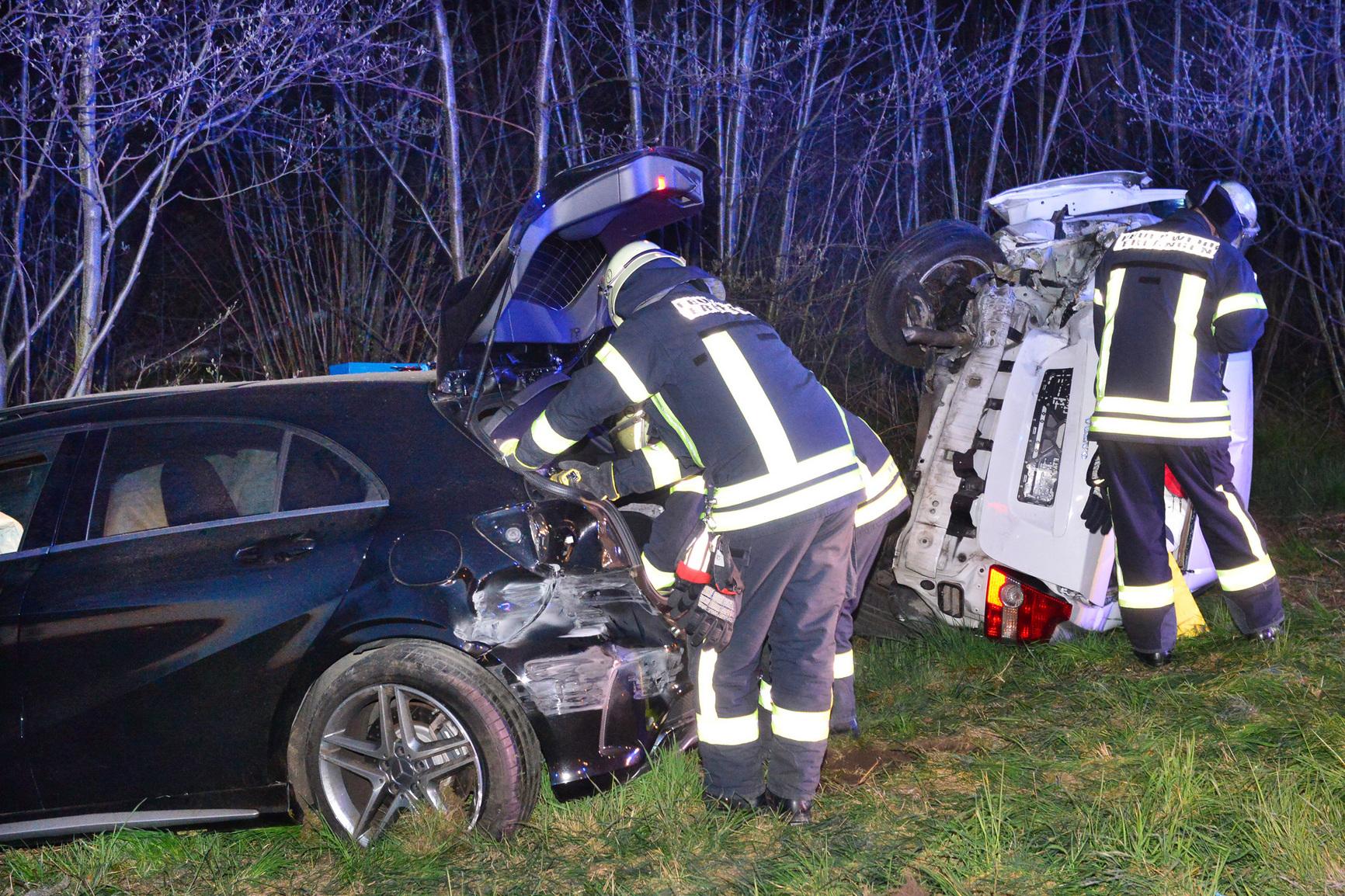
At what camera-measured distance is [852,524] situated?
340 cm

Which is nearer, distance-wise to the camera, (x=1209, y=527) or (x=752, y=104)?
(x=1209, y=527)

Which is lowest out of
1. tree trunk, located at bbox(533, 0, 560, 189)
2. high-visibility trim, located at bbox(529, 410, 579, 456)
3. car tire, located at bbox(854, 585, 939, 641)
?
car tire, located at bbox(854, 585, 939, 641)

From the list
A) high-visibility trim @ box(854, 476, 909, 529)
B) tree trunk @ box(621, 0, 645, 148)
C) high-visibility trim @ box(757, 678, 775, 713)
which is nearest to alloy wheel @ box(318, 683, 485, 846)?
high-visibility trim @ box(757, 678, 775, 713)

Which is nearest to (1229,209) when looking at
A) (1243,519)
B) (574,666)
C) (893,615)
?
(1243,519)

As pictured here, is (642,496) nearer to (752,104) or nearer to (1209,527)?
(1209,527)

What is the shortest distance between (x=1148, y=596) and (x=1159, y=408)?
695 millimetres

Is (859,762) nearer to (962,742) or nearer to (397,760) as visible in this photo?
(962,742)

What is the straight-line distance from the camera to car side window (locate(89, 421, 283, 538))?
131 inches

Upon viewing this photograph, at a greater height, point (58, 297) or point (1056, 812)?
point (58, 297)

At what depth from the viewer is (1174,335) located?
430cm

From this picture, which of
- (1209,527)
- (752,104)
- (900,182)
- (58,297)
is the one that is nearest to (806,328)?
(752,104)

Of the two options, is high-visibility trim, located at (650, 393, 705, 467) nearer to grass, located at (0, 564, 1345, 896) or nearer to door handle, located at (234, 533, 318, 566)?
grass, located at (0, 564, 1345, 896)

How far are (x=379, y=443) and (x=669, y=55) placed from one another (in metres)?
4.88

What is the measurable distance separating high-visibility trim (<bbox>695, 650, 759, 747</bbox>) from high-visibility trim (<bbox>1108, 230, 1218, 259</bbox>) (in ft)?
7.83
